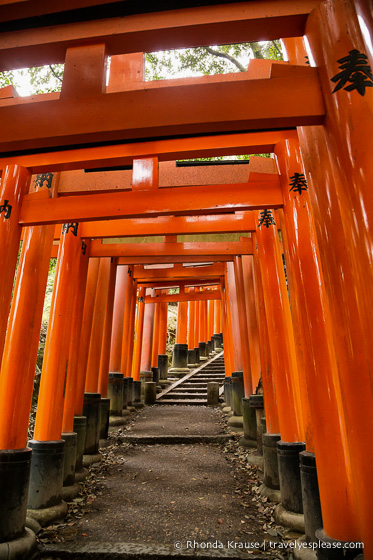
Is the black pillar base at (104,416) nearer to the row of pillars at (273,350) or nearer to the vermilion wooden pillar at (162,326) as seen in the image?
the row of pillars at (273,350)

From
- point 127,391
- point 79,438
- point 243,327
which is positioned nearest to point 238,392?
point 243,327

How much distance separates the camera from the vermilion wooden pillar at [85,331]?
217 inches

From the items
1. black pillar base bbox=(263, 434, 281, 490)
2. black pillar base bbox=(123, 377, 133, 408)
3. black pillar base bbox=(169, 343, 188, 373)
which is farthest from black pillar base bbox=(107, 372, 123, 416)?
black pillar base bbox=(169, 343, 188, 373)

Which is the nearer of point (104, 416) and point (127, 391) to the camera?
point (104, 416)

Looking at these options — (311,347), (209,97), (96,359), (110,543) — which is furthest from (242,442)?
(209,97)

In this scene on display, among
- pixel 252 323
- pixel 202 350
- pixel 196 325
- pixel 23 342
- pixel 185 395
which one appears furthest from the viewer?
pixel 202 350

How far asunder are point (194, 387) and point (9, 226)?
36.6ft

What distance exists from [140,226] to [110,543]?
11.1 ft

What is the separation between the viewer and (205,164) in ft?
15.9

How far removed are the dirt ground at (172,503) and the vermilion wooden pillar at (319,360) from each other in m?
1.30

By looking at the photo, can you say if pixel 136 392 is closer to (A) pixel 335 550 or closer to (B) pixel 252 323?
(B) pixel 252 323

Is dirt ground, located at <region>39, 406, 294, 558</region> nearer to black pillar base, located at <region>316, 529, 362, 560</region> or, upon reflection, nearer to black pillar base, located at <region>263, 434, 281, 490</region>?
black pillar base, located at <region>263, 434, 281, 490</region>

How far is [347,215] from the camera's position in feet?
6.24

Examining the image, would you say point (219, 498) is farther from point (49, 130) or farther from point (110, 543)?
point (49, 130)
